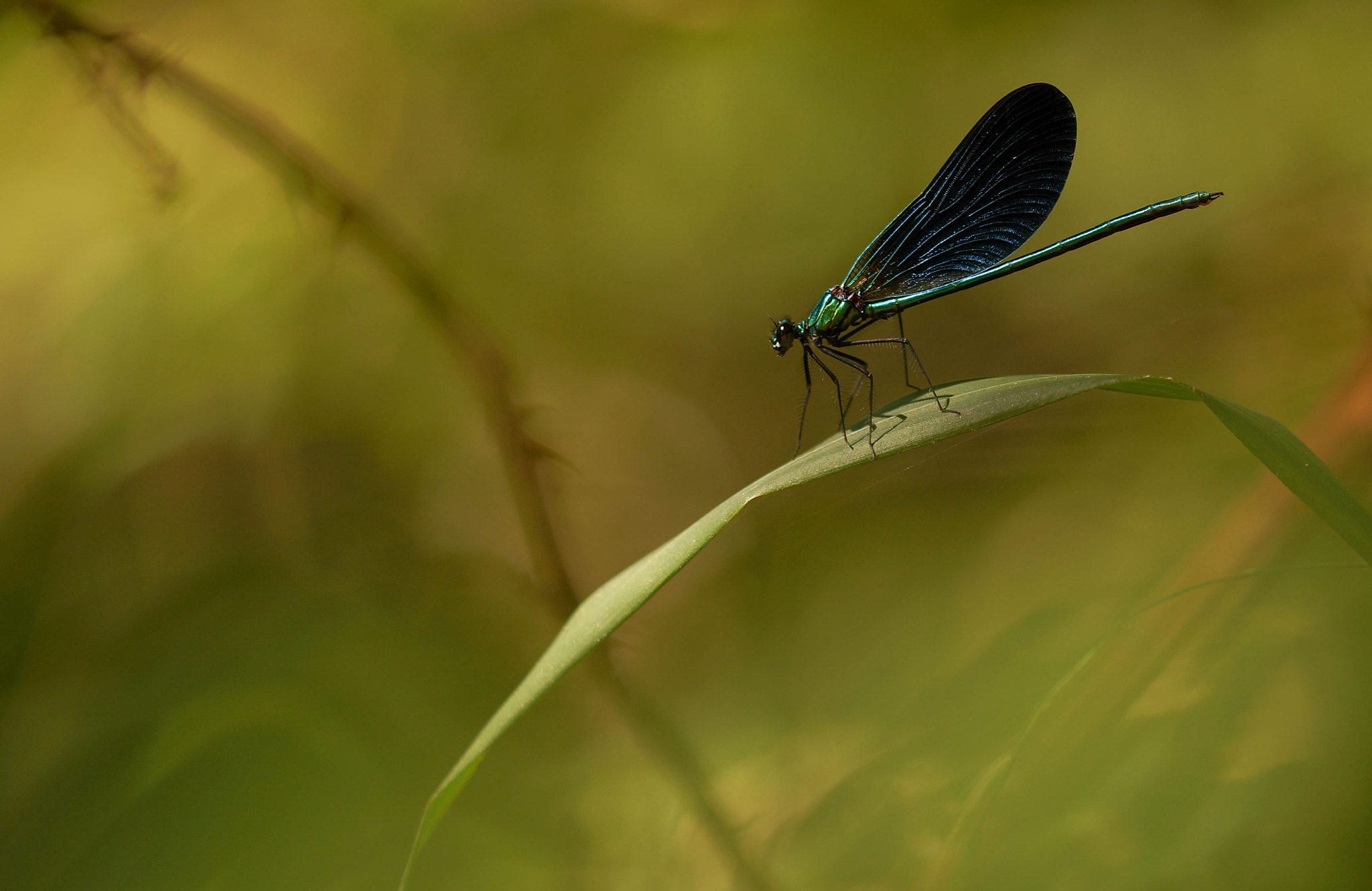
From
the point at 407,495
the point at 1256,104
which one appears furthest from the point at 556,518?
the point at 1256,104

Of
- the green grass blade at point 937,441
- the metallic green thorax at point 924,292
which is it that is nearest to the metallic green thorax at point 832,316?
the metallic green thorax at point 924,292

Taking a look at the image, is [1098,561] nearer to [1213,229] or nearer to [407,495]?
[1213,229]

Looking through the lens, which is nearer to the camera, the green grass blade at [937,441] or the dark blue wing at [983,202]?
the green grass blade at [937,441]

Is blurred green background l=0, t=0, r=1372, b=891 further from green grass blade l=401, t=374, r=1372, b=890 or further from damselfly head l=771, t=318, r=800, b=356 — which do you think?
green grass blade l=401, t=374, r=1372, b=890

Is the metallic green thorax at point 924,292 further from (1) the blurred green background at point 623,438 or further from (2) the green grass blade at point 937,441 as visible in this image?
(2) the green grass blade at point 937,441

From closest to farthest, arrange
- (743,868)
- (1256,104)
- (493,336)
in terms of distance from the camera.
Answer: (743,868) → (1256,104) → (493,336)
